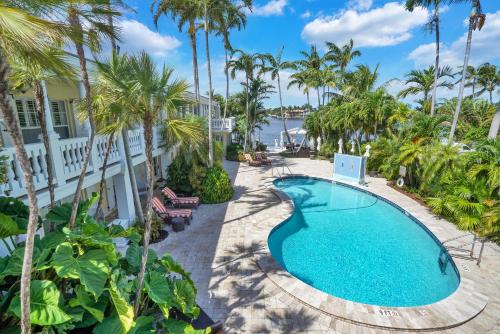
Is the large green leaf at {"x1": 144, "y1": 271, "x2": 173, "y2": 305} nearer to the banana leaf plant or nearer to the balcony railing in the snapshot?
the banana leaf plant

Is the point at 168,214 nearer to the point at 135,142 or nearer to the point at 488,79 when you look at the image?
the point at 135,142

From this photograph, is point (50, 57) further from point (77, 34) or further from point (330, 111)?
point (330, 111)

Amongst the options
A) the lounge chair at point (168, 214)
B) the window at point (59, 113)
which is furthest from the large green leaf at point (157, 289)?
the window at point (59, 113)

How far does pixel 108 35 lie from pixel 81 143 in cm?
397

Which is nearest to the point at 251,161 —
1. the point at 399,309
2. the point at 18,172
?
the point at 399,309

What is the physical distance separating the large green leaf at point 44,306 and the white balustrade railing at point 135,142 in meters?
7.92

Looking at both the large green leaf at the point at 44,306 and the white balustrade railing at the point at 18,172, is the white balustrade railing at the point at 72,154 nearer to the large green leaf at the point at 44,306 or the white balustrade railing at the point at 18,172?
the white balustrade railing at the point at 18,172

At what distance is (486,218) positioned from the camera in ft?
29.6

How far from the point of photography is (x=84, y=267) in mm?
3225

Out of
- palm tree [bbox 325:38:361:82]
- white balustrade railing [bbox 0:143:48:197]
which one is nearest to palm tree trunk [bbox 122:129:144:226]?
white balustrade railing [bbox 0:143:48:197]

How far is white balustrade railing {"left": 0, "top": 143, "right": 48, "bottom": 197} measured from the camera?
505cm

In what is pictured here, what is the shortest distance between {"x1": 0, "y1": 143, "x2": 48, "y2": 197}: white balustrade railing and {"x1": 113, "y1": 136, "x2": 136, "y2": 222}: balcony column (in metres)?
3.39

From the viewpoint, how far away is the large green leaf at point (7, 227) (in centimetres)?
349

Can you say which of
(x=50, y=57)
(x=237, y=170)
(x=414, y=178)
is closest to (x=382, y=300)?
(x=50, y=57)
